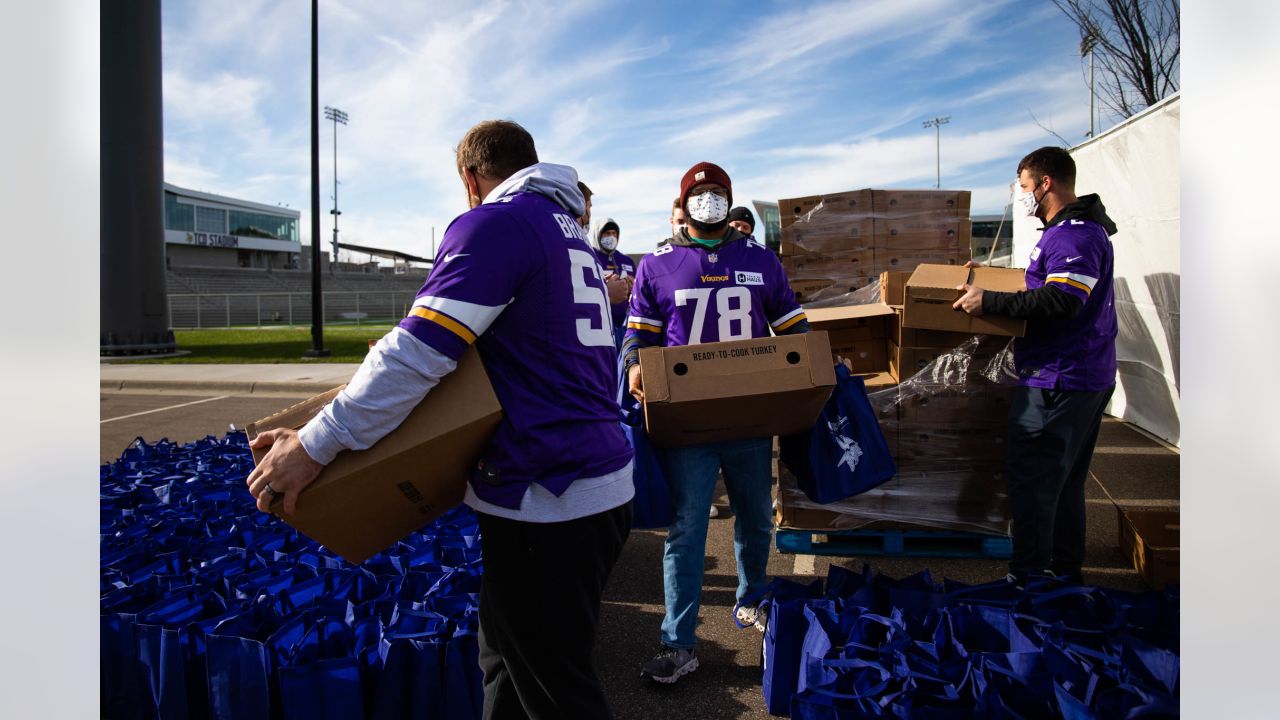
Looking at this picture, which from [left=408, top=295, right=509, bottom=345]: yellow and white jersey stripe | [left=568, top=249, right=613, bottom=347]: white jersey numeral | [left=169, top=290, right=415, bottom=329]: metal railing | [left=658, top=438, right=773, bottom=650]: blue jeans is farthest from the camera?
[left=169, top=290, right=415, bottom=329]: metal railing

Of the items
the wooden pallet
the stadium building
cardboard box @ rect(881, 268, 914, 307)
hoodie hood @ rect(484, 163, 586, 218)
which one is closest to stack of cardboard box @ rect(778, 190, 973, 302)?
cardboard box @ rect(881, 268, 914, 307)

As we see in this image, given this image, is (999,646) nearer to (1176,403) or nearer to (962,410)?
(962,410)

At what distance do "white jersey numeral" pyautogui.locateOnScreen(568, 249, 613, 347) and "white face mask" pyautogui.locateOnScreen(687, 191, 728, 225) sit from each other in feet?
4.38

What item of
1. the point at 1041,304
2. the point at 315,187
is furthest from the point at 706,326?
the point at 315,187

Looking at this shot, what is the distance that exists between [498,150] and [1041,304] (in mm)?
2572

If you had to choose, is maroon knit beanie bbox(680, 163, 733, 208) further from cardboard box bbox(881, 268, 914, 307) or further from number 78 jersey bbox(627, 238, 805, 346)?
cardboard box bbox(881, 268, 914, 307)

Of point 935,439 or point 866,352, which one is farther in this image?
point 866,352

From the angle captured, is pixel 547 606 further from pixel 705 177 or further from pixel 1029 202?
pixel 1029 202

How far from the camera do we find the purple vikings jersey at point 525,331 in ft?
5.93

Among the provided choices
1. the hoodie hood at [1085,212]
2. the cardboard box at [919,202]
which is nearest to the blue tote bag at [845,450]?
the hoodie hood at [1085,212]

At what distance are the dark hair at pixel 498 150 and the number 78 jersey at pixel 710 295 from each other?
1319 millimetres

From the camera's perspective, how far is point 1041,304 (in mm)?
3469

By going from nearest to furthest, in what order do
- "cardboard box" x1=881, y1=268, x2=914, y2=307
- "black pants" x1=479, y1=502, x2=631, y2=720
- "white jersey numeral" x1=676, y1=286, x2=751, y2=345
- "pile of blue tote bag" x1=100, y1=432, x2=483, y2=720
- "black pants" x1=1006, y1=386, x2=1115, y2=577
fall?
"black pants" x1=479, y1=502, x2=631, y2=720, "pile of blue tote bag" x1=100, y1=432, x2=483, y2=720, "white jersey numeral" x1=676, y1=286, x2=751, y2=345, "black pants" x1=1006, y1=386, x2=1115, y2=577, "cardboard box" x1=881, y1=268, x2=914, y2=307

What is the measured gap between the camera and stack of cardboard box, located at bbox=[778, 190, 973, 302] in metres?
5.32
